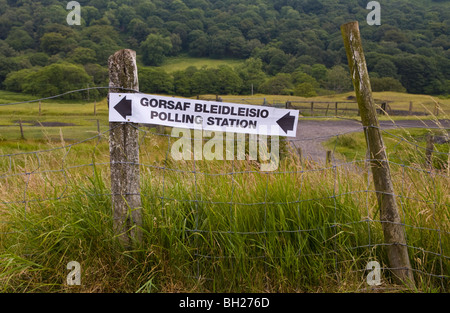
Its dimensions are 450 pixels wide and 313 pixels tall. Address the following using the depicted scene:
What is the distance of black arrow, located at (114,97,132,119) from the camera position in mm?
3295

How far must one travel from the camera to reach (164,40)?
143 m

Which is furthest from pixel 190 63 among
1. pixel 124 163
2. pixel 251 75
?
→ pixel 124 163

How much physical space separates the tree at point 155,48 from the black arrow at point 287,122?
466 ft

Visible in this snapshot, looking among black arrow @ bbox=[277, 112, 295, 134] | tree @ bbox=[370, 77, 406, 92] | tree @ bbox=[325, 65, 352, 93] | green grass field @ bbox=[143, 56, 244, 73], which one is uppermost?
green grass field @ bbox=[143, 56, 244, 73]

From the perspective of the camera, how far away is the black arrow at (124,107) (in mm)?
3295

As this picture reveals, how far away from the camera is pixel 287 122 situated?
3455mm

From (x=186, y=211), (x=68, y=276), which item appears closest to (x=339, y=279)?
(x=186, y=211)

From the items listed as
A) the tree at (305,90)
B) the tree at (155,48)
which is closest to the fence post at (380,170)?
the tree at (305,90)

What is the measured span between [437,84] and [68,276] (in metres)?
125

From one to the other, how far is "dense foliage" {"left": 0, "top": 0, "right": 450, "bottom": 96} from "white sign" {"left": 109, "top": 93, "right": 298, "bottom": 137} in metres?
111

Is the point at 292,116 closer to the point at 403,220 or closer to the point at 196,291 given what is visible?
the point at 403,220

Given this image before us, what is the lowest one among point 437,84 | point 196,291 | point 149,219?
point 196,291

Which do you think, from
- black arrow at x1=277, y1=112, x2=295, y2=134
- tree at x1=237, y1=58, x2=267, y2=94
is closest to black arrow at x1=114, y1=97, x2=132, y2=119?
black arrow at x1=277, y1=112, x2=295, y2=134

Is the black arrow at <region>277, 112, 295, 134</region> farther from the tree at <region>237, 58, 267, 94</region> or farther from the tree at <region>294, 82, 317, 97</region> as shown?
the tree at <region>237, 58, 267, 94</region>
